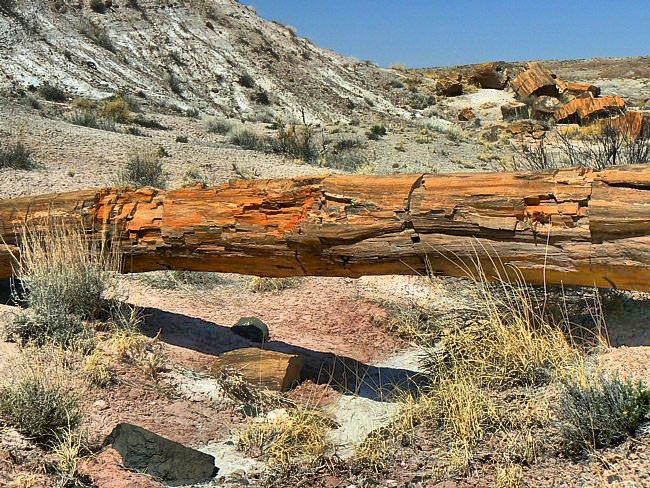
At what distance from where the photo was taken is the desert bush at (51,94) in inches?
742

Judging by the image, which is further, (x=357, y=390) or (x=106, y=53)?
(x=106, y=53)

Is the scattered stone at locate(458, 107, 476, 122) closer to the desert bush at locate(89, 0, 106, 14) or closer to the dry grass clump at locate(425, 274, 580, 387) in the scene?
the desert bush at locate(89, 0, 106, 14)

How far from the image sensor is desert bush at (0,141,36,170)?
35.0 ft

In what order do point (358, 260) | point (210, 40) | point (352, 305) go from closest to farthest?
point (358, 260)
point (352, 305)
point (210, 40)

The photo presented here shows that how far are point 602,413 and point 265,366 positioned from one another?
275 centimetres

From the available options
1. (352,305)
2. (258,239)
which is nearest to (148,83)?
(352,305)

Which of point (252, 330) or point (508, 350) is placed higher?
point (508, 350)

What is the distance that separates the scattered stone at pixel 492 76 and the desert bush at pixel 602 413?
33039 millimetres

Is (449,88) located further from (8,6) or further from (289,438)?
(289,438)

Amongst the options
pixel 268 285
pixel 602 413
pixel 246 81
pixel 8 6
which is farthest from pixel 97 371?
pixel 8 6

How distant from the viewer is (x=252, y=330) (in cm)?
661

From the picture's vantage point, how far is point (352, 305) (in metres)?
7.85

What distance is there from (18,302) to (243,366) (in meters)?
2.33

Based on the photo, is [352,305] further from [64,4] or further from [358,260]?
[64,4]
